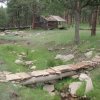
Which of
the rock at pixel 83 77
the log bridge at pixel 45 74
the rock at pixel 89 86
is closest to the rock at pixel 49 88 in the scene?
the log bridge at pixel 45 74

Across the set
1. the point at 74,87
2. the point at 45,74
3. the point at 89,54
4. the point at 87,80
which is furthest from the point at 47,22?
the point at 74,87

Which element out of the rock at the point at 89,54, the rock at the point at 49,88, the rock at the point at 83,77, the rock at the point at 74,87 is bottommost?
the rock at the point at 49,88

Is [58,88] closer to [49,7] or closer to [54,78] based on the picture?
[54,78]

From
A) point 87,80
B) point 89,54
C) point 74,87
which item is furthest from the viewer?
point 89,54

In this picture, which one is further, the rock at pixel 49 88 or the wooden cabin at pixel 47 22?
the wooden cabin at pixel 47 22

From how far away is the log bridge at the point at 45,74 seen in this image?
30.2 ft

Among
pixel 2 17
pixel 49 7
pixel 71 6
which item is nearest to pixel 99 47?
pixel 71 6

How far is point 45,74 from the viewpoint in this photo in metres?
9.64

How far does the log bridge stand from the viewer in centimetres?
920

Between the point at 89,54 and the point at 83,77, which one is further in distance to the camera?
the point at 89,54

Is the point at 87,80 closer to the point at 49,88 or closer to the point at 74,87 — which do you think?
the point at 74,87

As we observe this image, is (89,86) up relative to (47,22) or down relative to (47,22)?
down

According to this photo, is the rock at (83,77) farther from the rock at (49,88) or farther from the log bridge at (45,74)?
the rock at (49,88)

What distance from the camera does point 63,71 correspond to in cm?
1013
